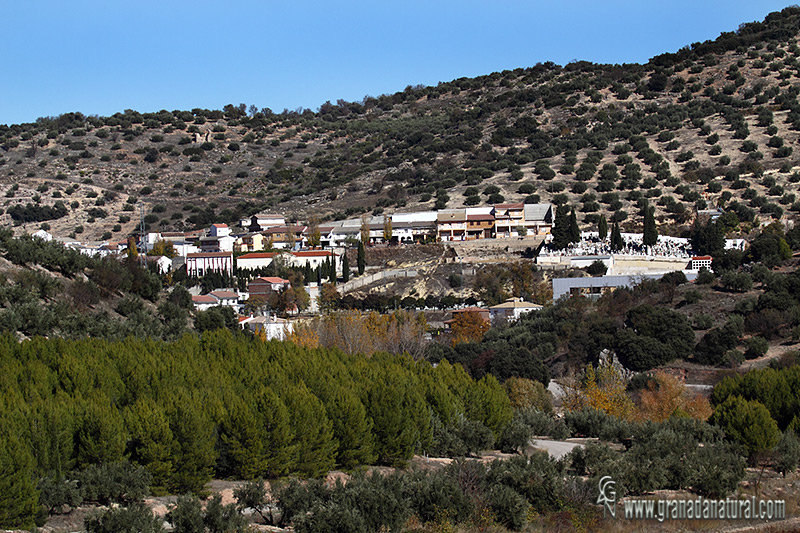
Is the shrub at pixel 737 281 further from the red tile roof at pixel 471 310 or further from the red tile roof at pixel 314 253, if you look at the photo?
the red tile roof at pixel 314 253

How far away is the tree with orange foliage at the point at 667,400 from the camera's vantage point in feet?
96.2

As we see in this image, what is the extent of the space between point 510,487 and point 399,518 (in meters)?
2.58

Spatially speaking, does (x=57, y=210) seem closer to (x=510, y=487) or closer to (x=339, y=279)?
(x=339, y=279)

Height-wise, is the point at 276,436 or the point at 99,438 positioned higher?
the point at 99,438

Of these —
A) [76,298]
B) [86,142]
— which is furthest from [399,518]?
[86,142]

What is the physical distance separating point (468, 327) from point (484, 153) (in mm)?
50881

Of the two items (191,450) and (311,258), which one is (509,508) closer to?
(191,450)

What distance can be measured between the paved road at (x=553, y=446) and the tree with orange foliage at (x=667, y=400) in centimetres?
698

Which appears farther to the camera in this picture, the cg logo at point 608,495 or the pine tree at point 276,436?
the pine tree at point 276,436

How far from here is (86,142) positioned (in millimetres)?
120625

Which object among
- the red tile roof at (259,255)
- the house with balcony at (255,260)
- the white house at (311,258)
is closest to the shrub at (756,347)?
the white house at (311,258)

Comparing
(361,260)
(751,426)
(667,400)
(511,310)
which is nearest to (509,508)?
(751,426)

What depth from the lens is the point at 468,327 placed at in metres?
51.0

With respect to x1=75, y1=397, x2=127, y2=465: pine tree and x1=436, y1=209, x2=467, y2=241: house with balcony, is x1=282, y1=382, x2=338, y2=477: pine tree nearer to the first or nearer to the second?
x1=75, y1=397, x2=127, y2=465: pine tree
